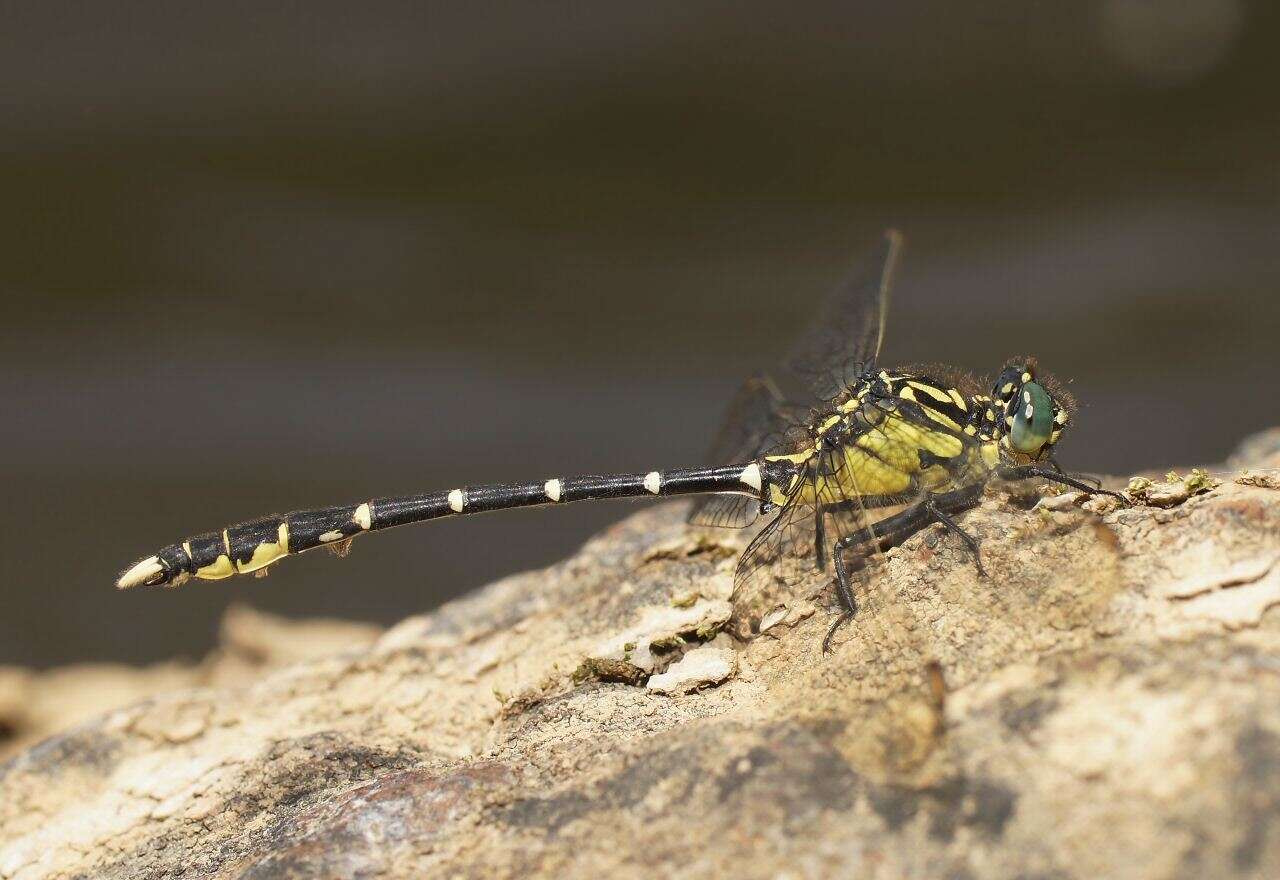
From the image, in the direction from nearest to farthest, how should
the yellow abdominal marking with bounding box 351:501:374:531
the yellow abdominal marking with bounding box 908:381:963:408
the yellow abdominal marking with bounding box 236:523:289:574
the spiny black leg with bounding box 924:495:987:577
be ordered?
the spiny black leg with bounding box 924:495:987:577
the yellow abdominal marking with bounding box 908:381:963:408
the yellow abdominal marking with bounding box 236:523:289:574
the yellow abdominal marking with bounding box 351:501:374:531

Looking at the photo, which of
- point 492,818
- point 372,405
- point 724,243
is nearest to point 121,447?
point 372,405

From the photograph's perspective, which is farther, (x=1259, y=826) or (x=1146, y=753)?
(x=1146, y=753)

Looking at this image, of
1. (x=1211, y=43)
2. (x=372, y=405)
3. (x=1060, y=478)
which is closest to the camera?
(x=1060, y=478)

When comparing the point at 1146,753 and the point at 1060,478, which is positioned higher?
the point at 1060,478

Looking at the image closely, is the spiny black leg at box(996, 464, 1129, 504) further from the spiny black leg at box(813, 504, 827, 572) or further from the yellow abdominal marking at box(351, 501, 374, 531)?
the yellow abdominal marking at box(351, 501, 374, 531)

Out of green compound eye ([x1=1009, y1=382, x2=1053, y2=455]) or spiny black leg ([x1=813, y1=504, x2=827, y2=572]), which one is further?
green compound eye ([x1=1009, y1=382, x2=1053, y2=455])

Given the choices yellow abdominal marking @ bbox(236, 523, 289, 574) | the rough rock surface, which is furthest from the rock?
yellow abdominal marking @ bbox(236, 523, 289, 574)

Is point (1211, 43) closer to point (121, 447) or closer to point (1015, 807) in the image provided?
point (1015, 807)
